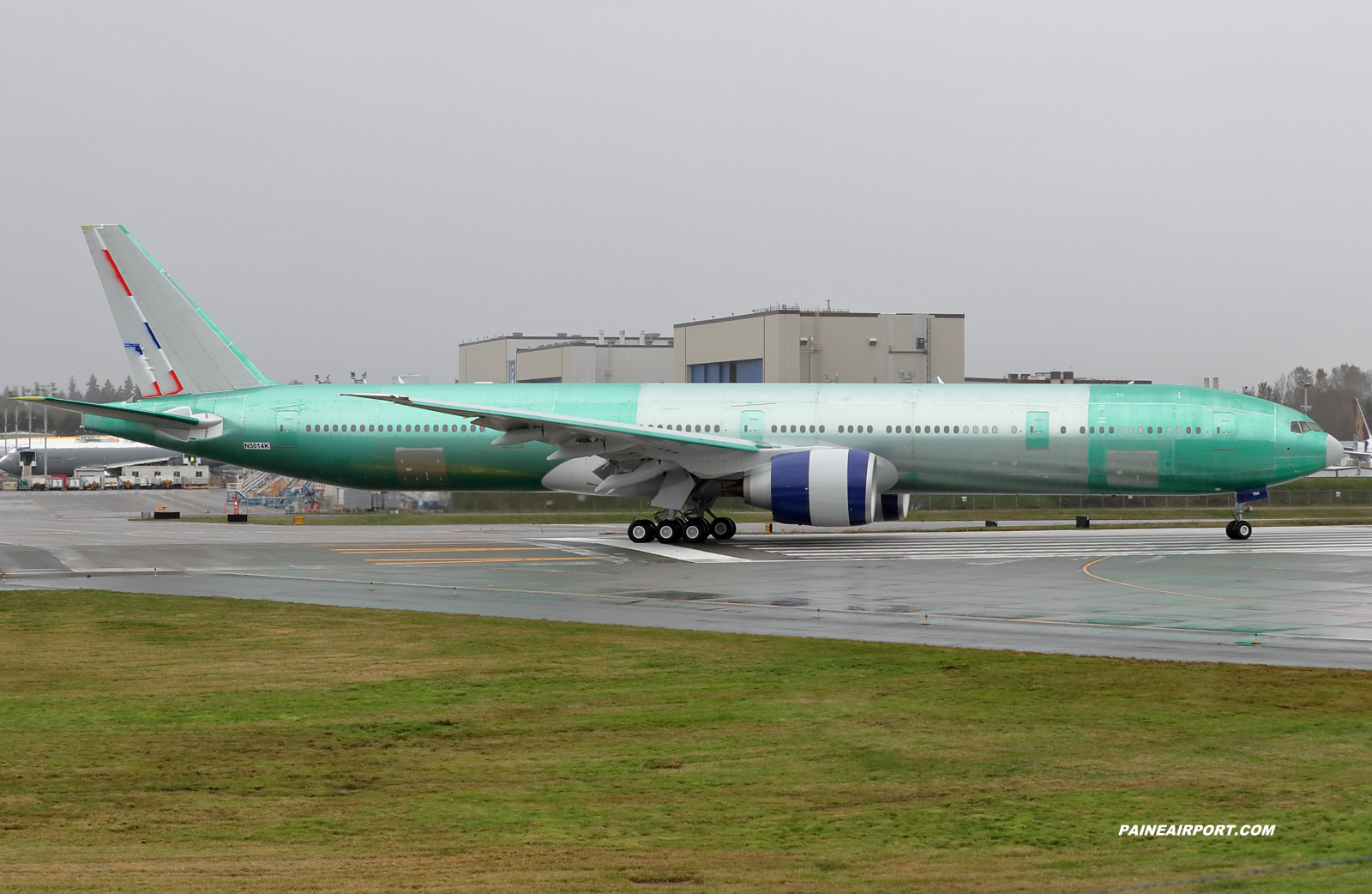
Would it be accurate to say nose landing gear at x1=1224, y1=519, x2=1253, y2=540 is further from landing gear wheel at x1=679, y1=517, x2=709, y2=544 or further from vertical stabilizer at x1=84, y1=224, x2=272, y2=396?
vertical stabilizer at x1=84, y1=224, x2=272, y2=396

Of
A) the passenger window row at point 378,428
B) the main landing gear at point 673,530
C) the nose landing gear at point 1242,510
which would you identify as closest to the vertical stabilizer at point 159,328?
the passenger window row at point 378,428

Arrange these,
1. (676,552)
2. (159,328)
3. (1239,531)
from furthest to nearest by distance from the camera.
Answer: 1. (159,328)
2. (1239,531)
3. (676,552)

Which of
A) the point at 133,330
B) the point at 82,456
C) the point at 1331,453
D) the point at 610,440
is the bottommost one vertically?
the point at 82,456

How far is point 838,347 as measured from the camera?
70438 mm

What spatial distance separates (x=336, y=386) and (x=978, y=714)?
1083 inches

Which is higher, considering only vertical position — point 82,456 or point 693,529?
point 82,456

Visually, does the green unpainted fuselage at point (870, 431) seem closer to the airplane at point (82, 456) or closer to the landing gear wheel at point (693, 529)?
the landing gear wheel at point (693, 529)

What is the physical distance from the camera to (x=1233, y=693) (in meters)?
12.6

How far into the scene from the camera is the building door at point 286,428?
3453 cm

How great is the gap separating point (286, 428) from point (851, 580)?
57.9 ft

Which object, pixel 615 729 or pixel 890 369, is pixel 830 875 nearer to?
pixel 615 729

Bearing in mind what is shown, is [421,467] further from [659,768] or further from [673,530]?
[659,768]

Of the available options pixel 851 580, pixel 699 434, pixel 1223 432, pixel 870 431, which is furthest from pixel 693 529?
pixel 1223 432

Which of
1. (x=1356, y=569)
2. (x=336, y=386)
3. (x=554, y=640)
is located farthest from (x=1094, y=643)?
(x=336, y=386)
